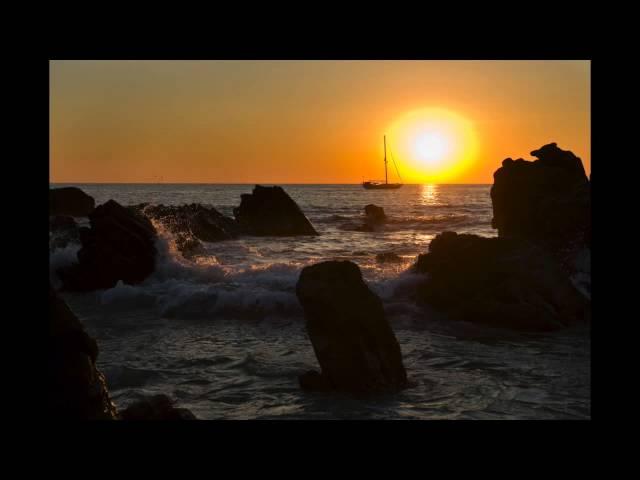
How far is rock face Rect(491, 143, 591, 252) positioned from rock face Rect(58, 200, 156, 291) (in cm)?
971

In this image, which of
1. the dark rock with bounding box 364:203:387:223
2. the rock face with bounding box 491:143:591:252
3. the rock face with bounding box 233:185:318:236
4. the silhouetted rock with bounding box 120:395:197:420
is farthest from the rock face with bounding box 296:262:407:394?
the dark rock with bounding box 364:203:387:223

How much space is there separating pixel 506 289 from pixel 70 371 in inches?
362

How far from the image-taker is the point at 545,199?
586 inches

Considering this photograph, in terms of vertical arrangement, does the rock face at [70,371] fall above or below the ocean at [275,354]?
above

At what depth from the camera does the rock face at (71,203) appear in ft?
161

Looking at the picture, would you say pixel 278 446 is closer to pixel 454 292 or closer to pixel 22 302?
pixel 22 302

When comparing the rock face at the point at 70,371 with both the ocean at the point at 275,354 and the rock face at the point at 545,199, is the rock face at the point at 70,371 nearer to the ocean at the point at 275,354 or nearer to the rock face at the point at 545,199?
the ocean at the point at 275,354

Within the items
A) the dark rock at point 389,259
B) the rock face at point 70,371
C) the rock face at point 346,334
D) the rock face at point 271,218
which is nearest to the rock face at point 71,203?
the rock face at point 271,218

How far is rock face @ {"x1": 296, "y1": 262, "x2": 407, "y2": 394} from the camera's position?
23.2ft

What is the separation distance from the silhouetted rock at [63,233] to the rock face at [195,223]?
4613 mm

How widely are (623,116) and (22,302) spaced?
224 centimetres

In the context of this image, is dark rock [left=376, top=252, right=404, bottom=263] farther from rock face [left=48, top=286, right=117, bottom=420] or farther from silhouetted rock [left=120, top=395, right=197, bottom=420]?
rock face [left=48, top=286, right=117, bottom=420]

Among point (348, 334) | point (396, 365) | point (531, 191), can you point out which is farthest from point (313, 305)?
point (531, 191)
